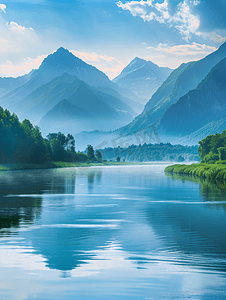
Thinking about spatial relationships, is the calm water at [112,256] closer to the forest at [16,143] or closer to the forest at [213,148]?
the forest at [213,148]

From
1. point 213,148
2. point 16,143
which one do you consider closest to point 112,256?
point 213,148

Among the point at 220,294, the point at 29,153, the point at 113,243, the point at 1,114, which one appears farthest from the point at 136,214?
the point at 29,153

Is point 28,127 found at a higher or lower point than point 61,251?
higher

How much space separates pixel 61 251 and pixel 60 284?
5.03 metres

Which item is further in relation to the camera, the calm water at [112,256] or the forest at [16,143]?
the forest at [16,143]

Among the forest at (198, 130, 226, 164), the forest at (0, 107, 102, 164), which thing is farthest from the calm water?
the forest at (0, 107, 102, 164)

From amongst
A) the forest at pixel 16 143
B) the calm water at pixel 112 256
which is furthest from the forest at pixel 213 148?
the calm water at pixel 112 256

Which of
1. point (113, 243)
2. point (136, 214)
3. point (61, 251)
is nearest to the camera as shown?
point (61, 251)

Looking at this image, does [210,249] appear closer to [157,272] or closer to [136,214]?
[157,272]

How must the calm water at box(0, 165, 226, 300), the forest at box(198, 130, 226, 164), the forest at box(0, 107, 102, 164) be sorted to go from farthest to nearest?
the forest at box(0, 107, 102, 164) < the forest at box(198, 130, 226, 164) < the calm water at box(0, 165, 226, 300)

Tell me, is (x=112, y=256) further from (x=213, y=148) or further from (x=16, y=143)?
(x=16, y=143)

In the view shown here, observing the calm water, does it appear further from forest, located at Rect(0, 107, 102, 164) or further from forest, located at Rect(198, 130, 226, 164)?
forest, located at Rect(0, 107, 102, 164)

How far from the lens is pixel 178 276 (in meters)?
15.5

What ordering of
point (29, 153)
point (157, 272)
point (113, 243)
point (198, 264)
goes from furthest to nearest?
point (29, 153) → point (113, 243) → point (198, 264) → point (157, 272)
